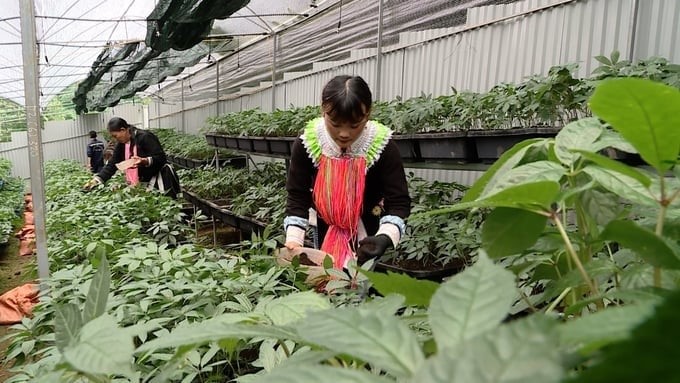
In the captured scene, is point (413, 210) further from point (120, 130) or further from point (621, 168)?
point (120, 130)

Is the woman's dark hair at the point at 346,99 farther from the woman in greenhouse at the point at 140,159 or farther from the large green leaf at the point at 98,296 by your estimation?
the woman in greenhouse at the point at 140,159

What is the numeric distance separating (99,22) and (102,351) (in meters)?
8.46

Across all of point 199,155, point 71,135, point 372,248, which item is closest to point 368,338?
point 372,248

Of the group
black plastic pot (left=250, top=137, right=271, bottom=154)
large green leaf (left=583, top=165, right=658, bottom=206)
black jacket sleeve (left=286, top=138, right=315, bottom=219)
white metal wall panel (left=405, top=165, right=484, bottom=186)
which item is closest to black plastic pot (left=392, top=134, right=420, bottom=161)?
white metal wall panel (left=405, top=165, right=484, bottom=186)

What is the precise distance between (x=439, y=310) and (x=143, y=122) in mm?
23640

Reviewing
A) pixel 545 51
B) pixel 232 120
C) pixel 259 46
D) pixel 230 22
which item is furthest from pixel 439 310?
pixel 259 46

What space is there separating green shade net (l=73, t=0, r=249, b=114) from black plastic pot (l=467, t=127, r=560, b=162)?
265cm

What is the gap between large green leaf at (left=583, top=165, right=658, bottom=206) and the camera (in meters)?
0.38

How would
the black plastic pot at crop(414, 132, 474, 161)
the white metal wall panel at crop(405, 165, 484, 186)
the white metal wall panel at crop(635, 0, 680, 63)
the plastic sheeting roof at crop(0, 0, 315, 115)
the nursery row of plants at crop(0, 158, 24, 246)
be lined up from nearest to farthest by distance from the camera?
the white metal wall panel at crop(635, 0, 680, 63) → the black plastic pot at crop(414, 132, 474, 161) → the white metal wall panel at crop(405, 165, 484, 186) → the nursery row of plants at crop(0, 158, 24, 246) → the plastic sheeting roof at crop(0, 0, 315, 115)

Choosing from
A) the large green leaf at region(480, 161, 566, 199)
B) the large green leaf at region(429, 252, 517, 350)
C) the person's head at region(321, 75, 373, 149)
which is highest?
the person's head at region(321, 75, 373, 149)

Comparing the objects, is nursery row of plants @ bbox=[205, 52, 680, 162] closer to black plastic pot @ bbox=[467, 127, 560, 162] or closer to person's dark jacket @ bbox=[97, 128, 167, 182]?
black plastic pot @ bbox=[467, 127, 560, 162]

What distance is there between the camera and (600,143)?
0.47 m

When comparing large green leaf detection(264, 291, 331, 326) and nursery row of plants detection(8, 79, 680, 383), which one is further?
large green leaf detection(264, 291, 331, 326)

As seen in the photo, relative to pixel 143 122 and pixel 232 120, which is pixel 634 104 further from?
pixel 143 122
